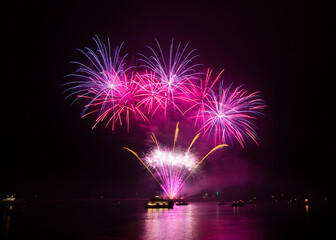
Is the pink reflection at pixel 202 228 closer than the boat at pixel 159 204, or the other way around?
the pink reflection at pixel 202 228

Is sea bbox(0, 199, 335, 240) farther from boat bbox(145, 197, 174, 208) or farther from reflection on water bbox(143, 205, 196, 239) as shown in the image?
boat bbox(145, 197, 174, 208)

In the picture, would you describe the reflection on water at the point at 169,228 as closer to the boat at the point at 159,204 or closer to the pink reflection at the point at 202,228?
the pink reflection at the point at 202,228

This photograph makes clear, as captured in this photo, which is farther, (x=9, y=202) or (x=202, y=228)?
(x=9, y=202)

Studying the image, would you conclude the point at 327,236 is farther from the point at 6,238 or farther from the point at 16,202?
the point at 16,202

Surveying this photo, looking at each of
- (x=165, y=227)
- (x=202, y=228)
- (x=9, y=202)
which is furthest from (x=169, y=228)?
(x=9, y=202)

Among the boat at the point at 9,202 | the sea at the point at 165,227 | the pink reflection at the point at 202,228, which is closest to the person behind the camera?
the pink reflection at the point at 202,228

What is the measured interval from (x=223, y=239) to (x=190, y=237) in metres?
3.06

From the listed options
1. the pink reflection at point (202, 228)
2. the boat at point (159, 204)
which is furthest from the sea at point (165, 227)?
the boat at point (159, 204)

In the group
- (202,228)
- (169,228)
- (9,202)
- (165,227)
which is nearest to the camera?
(169,228)

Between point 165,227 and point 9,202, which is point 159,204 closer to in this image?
point 9,202

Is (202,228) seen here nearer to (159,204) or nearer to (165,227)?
(165,227)

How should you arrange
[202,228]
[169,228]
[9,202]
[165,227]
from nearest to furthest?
[169,228]
[202,228]
[165,227]
[9,202]

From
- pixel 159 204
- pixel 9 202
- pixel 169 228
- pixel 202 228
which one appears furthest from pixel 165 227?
pixel 9 202

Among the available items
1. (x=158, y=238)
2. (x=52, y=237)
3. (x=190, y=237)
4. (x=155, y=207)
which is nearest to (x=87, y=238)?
(x=52, y=237)
